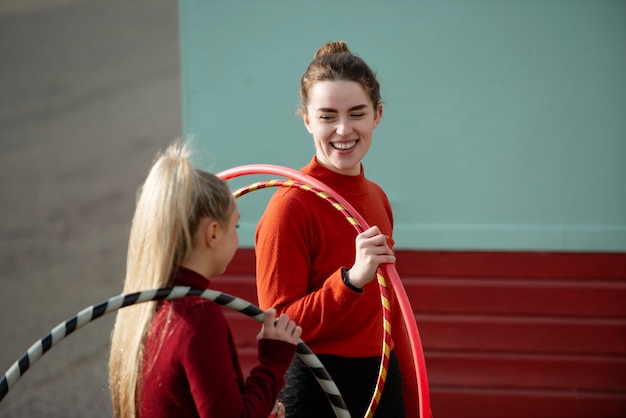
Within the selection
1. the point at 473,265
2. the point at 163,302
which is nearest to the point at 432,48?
the point at 473,265

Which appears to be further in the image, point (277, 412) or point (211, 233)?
point (277, 412)

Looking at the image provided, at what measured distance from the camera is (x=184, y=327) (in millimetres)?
1965

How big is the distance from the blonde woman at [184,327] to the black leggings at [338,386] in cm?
50

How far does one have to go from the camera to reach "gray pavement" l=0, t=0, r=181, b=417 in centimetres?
609

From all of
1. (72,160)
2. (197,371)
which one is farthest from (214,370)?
(72,160)

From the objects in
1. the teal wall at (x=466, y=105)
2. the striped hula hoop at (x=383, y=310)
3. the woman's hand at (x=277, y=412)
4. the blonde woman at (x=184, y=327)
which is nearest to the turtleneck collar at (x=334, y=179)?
the striped hula hoop at (x=383, y=310)

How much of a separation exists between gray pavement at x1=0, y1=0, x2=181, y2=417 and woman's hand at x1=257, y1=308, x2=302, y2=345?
4245mm

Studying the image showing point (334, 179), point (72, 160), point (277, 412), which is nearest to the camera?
point (277, 412)

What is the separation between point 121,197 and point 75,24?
5.28 feet

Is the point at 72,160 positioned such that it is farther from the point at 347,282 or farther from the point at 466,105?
the point at 347,282

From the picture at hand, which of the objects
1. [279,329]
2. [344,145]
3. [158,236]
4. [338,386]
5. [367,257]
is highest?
[344,145]

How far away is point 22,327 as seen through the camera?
668 cm

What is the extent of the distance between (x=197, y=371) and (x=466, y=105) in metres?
3.13

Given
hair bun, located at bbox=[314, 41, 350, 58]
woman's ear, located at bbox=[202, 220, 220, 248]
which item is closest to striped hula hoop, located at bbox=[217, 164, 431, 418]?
hair bun, located at bbox=[314, 41, 350, 58]
